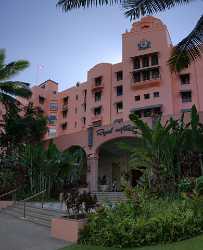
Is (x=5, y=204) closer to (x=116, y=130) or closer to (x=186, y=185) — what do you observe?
(x=116, y=130)

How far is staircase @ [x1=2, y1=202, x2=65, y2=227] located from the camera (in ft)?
42.5

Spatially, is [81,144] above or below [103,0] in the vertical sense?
below

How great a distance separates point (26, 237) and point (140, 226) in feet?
14.0

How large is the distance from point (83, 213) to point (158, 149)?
609 centimetres

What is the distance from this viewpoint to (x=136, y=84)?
34875 millimetres

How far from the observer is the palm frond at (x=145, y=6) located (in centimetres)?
952

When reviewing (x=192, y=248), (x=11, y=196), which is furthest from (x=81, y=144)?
(x=192, y=248)

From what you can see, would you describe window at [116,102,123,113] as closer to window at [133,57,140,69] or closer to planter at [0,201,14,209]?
window at [133,57,140,69]

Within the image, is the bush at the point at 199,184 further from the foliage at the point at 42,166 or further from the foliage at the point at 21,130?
the foliage at the point at 21,130

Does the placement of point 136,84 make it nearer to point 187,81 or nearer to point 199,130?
point 187,81

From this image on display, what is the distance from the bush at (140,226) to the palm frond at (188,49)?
16.1ft

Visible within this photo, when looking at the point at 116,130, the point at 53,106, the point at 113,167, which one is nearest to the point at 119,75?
the point at 113,167

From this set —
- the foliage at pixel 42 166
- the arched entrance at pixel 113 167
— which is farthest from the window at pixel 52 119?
the foliage at pixel 42 166

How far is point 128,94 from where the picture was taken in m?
35.2
